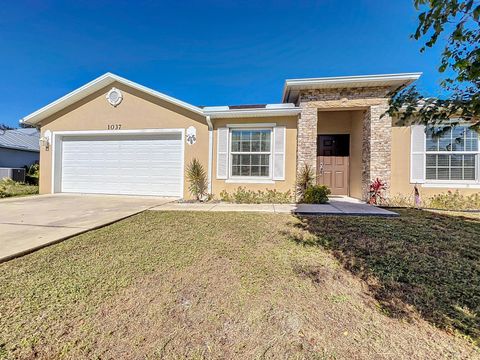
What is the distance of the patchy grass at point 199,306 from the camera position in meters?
1.75

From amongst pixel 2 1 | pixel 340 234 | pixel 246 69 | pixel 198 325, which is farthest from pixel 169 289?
pixel 246 69

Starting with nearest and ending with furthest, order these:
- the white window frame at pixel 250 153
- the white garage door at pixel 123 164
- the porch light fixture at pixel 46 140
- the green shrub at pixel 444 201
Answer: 1. the green shrub at pixel 444 201
2. the white window frame at pixel 250 153
3. the white garage door at pixel 123 164
4. the porch light fixture at pixel 46 140

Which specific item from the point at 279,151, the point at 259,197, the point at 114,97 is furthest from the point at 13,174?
the point at 279,151

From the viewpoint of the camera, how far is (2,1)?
7.58 meters

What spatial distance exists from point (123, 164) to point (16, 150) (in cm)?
1088

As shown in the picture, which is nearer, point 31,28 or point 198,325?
point 198,325

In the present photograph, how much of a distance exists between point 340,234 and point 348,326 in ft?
8.73

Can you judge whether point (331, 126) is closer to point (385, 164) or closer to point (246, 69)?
point (385, 164)

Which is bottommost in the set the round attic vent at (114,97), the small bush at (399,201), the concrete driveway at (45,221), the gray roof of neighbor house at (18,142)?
the concrete driveway at (45,221)

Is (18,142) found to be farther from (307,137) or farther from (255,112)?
(307,137)

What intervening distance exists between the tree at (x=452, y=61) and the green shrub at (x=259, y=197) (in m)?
5.88

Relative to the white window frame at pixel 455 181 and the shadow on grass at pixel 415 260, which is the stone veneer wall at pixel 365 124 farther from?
the shadow on grass at pixel 415 260

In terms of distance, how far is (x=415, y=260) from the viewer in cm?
336

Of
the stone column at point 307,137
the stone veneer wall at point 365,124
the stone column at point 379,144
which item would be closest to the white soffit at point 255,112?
the stone column at point 307,137
